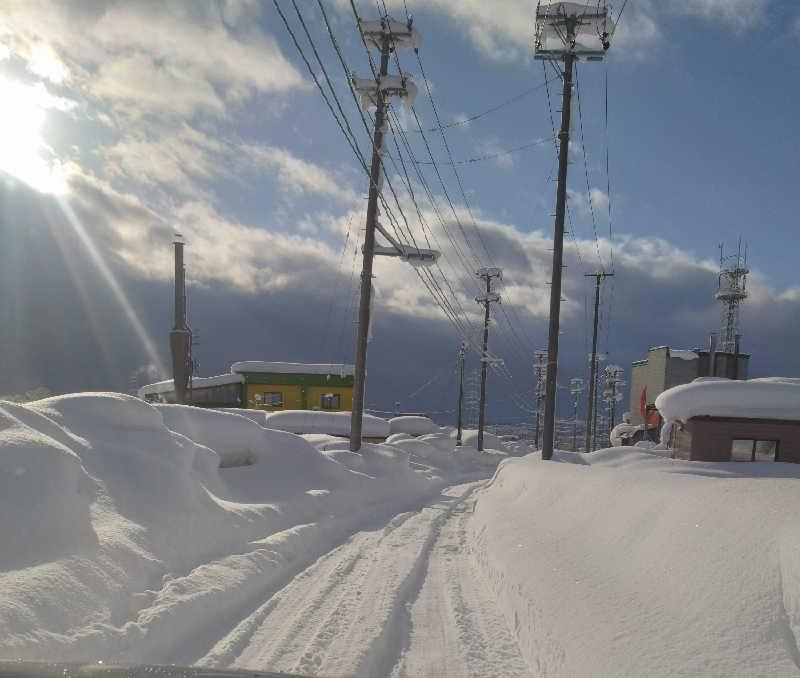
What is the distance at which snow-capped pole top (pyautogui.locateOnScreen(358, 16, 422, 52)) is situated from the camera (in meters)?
14.1

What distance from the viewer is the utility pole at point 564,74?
13414 millimetres

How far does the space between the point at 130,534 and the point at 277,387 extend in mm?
33303

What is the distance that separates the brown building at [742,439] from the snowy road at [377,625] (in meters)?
12.8

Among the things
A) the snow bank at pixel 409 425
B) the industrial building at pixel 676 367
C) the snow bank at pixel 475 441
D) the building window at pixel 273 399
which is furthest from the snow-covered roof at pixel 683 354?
the building window at pixel 273 399

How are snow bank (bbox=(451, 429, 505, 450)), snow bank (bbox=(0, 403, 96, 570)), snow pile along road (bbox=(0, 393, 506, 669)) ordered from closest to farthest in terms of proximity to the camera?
snow pile along road (bbox=(0, 393, 506, 669))
snow bank (bbox=(0, 403, 96, 570))
snow bank (bbox=(451, 429, 505, 450))

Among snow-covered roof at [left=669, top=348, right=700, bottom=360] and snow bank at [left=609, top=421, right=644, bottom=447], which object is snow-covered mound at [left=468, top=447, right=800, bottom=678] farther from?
snow-covered roof at [left=669, top=348, right=700, bottom=360]

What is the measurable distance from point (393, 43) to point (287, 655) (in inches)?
603

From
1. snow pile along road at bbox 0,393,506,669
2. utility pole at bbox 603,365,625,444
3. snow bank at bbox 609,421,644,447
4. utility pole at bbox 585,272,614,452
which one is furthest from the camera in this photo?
utility pole at bbox 603,365,625,444

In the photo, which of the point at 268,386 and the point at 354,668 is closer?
the point at 354,668

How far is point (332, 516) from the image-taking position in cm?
908

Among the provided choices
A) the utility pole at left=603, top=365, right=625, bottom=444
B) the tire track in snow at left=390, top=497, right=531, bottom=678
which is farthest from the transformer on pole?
the utility pole at left=603, top=365, right=625, bottom=444

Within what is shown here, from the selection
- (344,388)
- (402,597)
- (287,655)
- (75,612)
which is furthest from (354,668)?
(344,388)

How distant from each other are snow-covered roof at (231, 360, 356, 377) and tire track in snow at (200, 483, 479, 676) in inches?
1202

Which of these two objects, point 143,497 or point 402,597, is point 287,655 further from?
point 143,497
